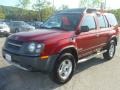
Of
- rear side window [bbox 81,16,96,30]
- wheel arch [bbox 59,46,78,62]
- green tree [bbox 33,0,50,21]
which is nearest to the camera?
wheel arch [bbox 59,46,78,62]

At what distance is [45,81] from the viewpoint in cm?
645

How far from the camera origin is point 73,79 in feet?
22.0

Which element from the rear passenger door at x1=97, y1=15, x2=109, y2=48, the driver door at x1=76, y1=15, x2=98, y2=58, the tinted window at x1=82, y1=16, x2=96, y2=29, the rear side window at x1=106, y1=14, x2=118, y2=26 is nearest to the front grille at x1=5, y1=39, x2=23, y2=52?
the driver door at x1=76, y1=15, x2=98, y2=58

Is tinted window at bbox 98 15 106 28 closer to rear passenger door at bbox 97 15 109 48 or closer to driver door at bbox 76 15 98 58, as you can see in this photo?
rear passenger door at bbox 97 15 109 48

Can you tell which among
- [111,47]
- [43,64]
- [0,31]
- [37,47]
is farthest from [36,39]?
[0,31]

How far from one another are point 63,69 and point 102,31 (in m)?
2.58

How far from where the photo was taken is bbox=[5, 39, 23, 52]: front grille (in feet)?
19.5

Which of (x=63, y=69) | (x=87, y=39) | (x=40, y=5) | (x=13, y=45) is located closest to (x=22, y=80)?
(x=13, y=45)

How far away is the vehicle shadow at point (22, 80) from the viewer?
5.95 m

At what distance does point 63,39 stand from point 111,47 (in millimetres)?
3728

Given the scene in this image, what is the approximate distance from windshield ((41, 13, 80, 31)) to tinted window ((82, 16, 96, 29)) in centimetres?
25

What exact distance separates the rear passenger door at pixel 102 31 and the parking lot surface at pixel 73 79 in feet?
2.90

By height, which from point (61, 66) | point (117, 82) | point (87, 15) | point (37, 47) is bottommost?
point (117, 82)

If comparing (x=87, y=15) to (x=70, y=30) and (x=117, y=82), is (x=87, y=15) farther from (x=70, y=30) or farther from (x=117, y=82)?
(x=117, y=82)
